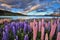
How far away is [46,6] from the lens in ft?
3.90

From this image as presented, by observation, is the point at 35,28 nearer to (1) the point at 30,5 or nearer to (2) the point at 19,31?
(2) the point at 19,31

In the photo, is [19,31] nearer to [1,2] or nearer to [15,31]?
[15,31]

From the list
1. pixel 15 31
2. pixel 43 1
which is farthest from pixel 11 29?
pixel 43 1

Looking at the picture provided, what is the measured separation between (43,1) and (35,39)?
56 cm

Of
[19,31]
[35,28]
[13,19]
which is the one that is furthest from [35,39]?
[13,19]

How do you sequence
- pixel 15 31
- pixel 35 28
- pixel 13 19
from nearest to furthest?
pixel 35 28 → pixel 15 31 → pixel 13 19

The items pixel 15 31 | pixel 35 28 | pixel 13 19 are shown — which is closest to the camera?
pixel 35 28

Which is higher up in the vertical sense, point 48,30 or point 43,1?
point 43,1

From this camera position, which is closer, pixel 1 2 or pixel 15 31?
pixel 15 31

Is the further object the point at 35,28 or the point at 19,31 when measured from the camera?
the point at 19,31

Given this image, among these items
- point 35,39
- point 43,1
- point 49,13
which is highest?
point 43,1

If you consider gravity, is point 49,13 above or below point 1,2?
below

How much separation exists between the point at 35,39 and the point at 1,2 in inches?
24.5

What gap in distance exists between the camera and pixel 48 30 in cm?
77
